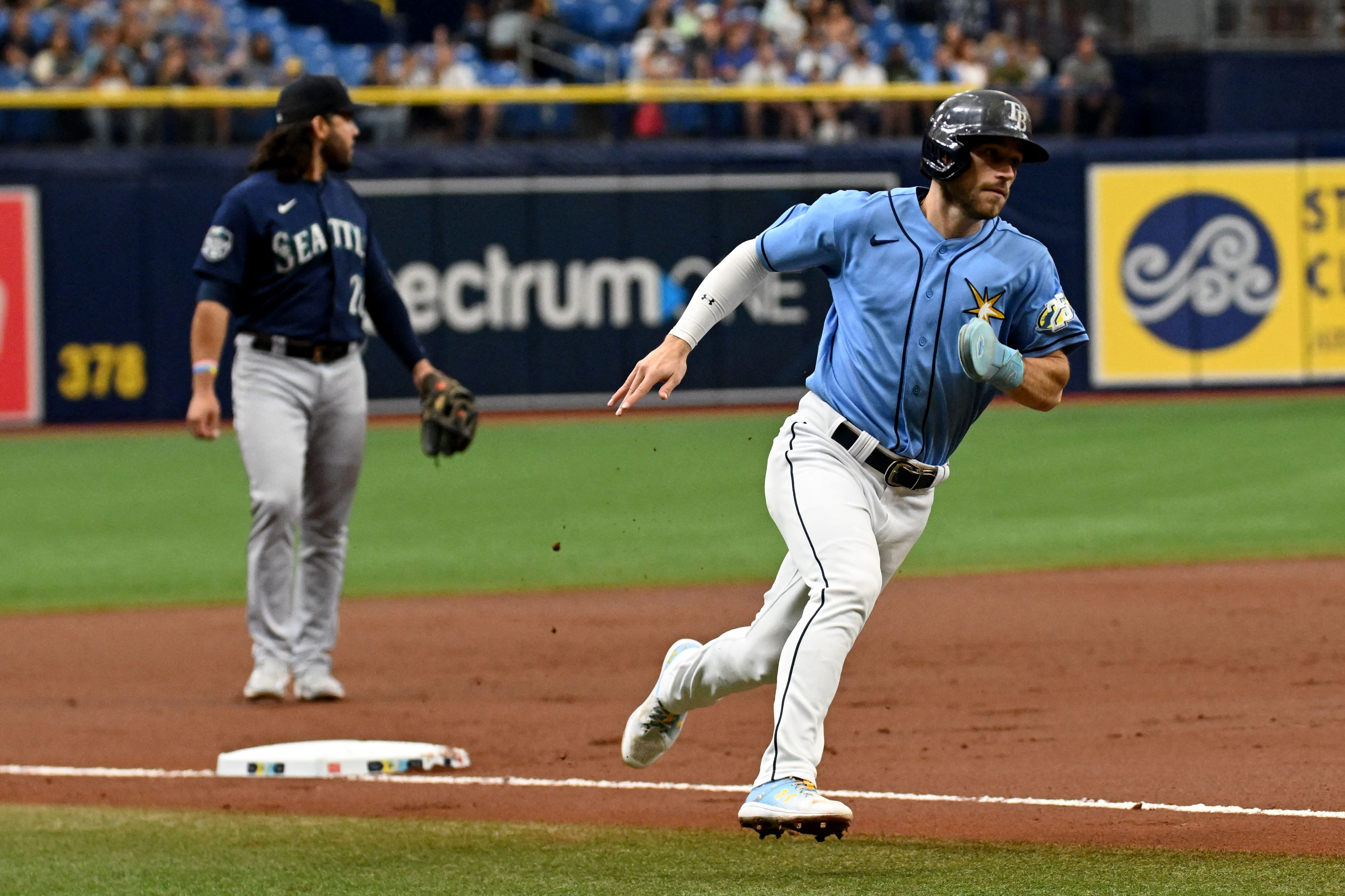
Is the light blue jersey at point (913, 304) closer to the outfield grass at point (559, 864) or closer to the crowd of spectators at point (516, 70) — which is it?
the outfield grass at point (559, 864)

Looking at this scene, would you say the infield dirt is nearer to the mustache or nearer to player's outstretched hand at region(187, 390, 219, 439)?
player's outstretched hand at region(187, 390, 219, 439)

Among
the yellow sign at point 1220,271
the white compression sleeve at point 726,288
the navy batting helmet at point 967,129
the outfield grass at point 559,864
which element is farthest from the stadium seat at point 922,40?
the outfield grass at point 559,864

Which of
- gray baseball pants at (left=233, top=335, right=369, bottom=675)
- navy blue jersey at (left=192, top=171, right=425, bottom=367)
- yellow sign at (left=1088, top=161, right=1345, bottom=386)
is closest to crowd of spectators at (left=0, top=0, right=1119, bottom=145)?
yellow sign at (left=1088, top=161, right=1345, bottom=386)

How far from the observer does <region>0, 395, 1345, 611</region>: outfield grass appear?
11430mm

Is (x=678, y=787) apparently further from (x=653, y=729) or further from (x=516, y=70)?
(x=516, y=70)

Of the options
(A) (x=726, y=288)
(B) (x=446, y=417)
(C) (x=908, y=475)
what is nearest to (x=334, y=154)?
(B) (x=446, y=417)

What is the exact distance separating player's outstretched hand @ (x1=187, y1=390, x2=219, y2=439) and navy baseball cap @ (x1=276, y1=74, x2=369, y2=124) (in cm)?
109

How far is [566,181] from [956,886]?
52.4 ft

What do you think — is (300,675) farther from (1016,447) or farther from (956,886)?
(1016,447)

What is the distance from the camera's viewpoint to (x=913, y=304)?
16.9ft

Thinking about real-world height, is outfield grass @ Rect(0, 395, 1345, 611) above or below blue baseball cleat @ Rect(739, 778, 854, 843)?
below

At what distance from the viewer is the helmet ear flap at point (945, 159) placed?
5051mm

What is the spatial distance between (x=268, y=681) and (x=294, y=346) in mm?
1305

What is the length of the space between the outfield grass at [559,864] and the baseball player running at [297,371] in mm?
1846
